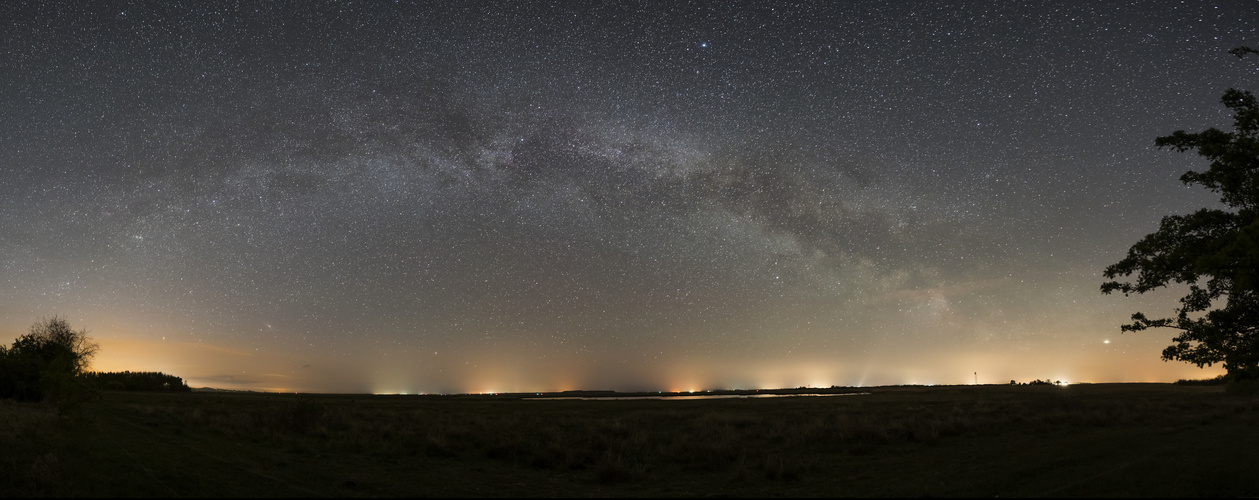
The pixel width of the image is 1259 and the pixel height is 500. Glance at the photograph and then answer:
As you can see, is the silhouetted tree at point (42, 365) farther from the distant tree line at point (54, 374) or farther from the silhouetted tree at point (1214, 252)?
the silhouetted tree at point (1214, 252)

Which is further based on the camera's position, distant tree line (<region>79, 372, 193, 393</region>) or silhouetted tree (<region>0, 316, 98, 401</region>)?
distant tree line (<region>79, 372, 193, 393</region>)

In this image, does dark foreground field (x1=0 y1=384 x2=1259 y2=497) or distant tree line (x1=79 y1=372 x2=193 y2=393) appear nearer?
dark foreground field (x1=0 y1=384 x2=1259 y2=497)

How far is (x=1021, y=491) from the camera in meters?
11.3

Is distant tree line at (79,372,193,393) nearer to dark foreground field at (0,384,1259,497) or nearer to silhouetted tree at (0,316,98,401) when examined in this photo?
silhouetted tree at (0,316,98,401)

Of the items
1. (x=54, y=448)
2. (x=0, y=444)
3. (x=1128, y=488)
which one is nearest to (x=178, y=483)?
(x=54, y=448)

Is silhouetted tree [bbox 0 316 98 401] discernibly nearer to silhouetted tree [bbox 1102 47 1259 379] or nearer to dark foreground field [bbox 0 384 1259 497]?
dark foreground field [bbox 0 384 1259 497]

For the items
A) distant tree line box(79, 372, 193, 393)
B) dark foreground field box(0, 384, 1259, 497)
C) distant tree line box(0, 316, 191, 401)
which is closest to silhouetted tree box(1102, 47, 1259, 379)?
dark foreground field box(0, 384, 1259, 497)

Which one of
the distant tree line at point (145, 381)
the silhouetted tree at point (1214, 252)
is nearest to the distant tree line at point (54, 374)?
the distant tree line at point (145, 381)

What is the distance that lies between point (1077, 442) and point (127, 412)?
44.4 meters

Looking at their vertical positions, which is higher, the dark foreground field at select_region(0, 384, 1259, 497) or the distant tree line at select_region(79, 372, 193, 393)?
the dark foreground field at select_region(0, 384, 1259, 497)

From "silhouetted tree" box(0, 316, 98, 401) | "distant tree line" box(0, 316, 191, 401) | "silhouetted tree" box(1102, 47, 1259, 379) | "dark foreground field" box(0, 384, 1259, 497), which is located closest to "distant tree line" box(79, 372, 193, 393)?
"distant tree line" box(0, 316, 191, 401)

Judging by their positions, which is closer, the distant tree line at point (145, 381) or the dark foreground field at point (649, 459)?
the dark foreground field at point (649, 459)

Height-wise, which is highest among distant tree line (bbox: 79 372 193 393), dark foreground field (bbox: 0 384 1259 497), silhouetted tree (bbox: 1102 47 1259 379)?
silhouetted tree (bbox: 1102 47 1259 379)

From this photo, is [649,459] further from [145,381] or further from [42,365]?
[145,381]
